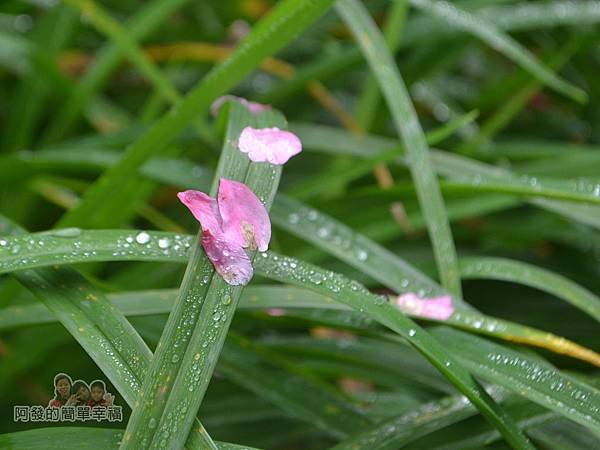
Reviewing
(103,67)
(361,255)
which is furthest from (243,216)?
(103,67)

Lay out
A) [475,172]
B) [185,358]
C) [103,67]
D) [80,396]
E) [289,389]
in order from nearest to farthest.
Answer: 1. [185,358]
2. [80,396]
3. [289,389]
4. [475,172]
5. [103,67]

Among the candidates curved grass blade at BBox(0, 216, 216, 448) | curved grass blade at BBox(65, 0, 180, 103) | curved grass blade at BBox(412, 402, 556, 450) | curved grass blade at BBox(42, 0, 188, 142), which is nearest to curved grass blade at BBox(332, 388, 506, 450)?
curved grass blade at BBox(412, 402, 556, 450)

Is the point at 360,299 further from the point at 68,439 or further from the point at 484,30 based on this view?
the point at 484,30

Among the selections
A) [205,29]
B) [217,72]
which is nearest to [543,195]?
[217,72]

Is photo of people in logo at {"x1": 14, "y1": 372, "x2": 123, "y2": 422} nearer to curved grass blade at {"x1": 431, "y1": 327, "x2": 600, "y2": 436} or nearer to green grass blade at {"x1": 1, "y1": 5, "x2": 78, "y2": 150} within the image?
curved grass blade at {"x1": 431, "y1": 327, "x2": 600, "y2": 436}

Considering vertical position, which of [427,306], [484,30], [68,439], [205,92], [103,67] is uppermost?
[103,67]

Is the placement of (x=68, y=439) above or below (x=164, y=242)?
below
